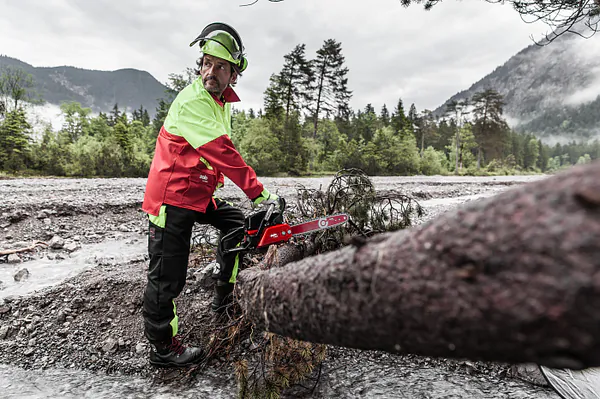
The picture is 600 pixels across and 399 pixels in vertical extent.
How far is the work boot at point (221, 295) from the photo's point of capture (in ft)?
9.75

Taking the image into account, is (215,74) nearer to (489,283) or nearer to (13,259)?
(489,283)

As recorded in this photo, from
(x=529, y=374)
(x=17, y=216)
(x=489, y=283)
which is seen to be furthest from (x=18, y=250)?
Answer: (x=529, y=374)

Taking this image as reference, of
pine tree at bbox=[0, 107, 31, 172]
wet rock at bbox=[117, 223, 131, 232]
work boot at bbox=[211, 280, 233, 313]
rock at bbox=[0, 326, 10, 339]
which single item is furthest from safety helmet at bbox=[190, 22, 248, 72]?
pine tree at bbox=[0, 107, 31, 172]

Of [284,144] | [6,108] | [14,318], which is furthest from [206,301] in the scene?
[6,108]

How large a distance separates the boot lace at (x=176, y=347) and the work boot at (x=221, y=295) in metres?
0.48

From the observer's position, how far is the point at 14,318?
300cm

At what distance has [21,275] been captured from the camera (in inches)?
149

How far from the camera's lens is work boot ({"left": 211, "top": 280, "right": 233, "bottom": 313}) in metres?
2.97

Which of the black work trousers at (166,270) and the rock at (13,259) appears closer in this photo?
the black work trousers at (166,270)

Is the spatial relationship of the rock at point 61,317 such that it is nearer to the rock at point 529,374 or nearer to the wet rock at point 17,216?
the wet rock at point 17,216

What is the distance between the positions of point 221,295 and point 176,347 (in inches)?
24.1

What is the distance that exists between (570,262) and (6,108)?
3301 cm

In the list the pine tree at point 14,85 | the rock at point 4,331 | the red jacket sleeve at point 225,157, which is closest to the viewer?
the red jacket sleeve at point 225,157

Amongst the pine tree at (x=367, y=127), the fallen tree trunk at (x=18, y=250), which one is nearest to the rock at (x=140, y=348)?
the fallen tree trunk at (x=18, y=250)
